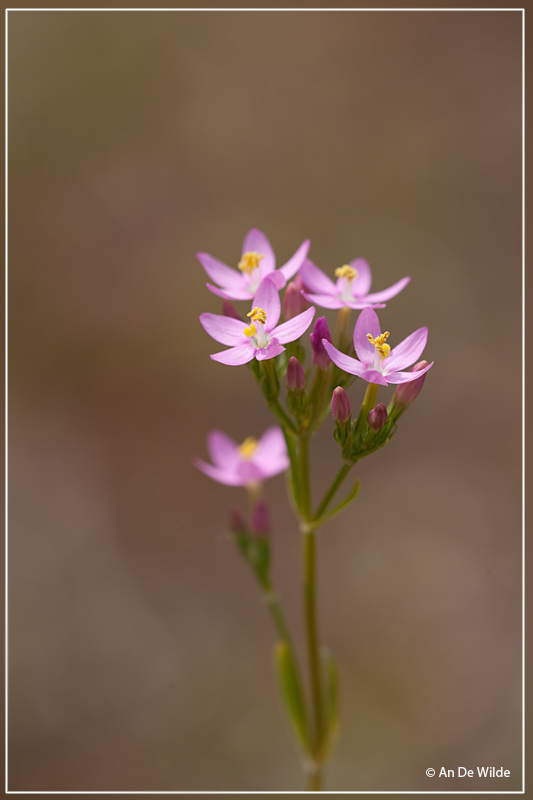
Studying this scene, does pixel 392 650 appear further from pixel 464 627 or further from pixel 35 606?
pixel 35 606

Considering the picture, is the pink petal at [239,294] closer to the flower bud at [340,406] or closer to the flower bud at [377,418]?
the flower bud at [340,406]

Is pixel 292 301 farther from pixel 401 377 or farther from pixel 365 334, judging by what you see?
pixel 401 377

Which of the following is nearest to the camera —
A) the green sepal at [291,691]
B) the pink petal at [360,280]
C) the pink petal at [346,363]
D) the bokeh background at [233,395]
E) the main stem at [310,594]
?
the pink petal at [346,363]

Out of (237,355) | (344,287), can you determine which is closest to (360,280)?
(344,287)

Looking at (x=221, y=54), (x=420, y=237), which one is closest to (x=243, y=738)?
(x=420, y=237)

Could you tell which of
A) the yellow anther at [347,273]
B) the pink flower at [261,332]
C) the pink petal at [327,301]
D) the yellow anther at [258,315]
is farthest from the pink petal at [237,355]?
the yellow anther at [347,273]

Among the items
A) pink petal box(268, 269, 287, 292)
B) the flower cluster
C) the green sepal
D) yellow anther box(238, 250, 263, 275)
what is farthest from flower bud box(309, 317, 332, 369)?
the green sepal
